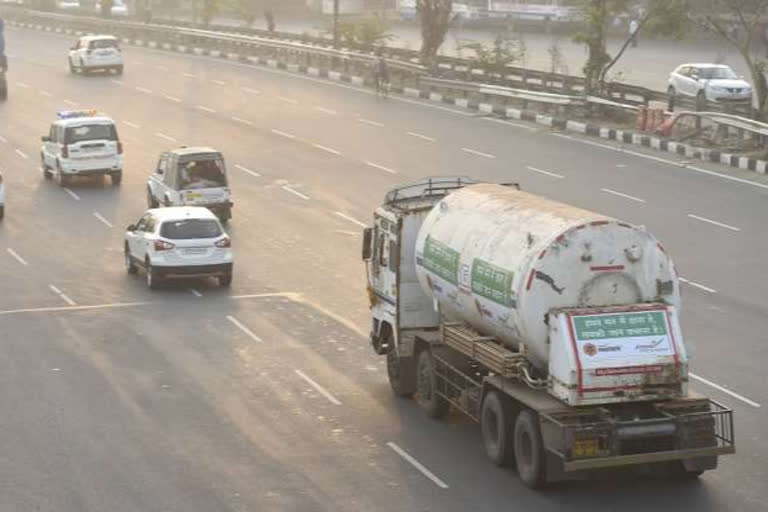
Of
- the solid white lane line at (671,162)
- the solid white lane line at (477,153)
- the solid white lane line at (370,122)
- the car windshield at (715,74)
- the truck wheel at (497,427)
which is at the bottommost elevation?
the solid white lane line at (370,122)

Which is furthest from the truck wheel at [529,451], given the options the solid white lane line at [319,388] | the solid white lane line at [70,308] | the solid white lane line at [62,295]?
the solid white lane line at [62,295]

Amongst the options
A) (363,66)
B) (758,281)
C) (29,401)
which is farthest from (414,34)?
(29,401)

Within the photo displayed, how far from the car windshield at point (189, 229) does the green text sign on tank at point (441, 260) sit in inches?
460

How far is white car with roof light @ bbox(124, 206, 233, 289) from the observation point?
107 ft

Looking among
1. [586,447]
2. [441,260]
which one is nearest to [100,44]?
[441,260]

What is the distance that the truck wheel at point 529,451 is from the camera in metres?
18.8

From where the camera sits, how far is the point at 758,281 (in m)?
31.4

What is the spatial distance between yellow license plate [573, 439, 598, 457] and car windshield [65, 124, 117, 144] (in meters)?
29.9

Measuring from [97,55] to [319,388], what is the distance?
5022 centimetres

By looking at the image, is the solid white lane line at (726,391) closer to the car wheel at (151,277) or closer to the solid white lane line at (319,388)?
the solid white lane line at (319,388)

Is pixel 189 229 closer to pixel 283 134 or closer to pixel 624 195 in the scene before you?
pixel 624 195

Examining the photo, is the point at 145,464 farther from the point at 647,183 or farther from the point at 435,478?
the point at 647,183

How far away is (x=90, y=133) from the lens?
45.8 meters

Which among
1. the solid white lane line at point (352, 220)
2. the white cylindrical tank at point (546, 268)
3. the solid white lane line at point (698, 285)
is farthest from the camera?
the solid white lane line at point (352, 220)
